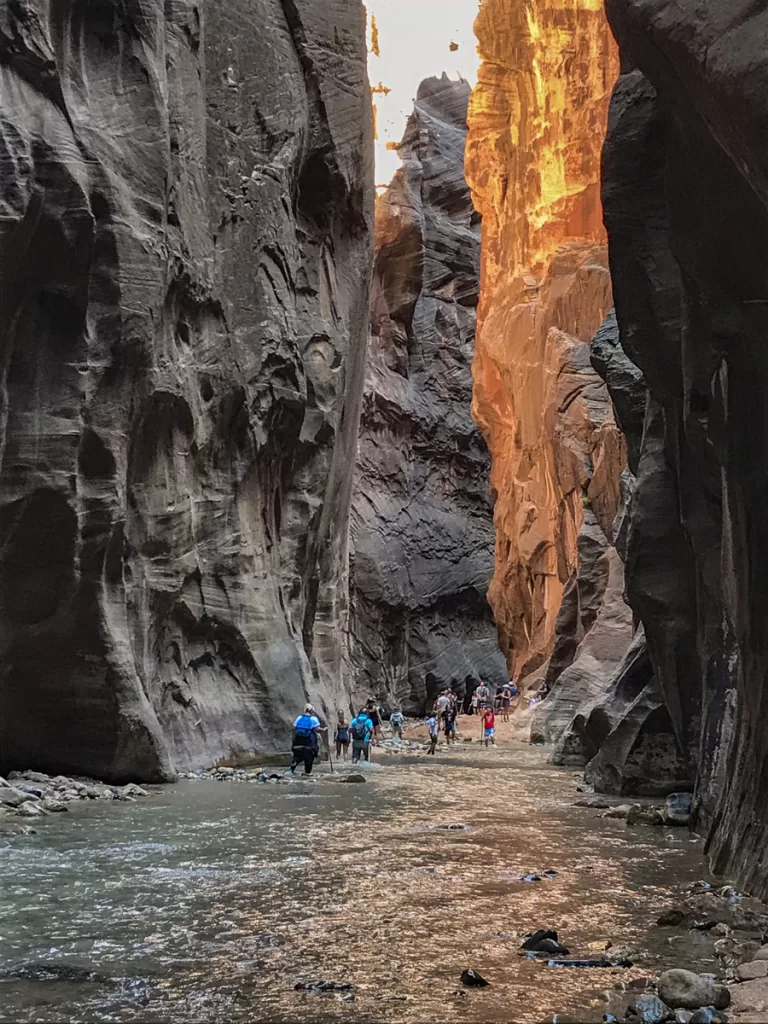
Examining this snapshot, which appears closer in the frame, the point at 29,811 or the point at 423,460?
the point at 29,811

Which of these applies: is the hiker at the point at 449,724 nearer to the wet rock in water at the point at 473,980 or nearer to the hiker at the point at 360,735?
the hiker at the point at 360,735

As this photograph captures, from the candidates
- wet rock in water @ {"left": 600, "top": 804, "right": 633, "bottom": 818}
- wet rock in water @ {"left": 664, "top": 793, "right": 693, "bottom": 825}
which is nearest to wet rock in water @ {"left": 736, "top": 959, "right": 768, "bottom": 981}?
wet rock in water @ {"left": 664, "top": 793, "right": 693, "bottom": 825}

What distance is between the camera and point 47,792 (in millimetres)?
13391

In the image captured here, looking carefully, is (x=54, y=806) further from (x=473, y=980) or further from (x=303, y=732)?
(x=473, y=980)

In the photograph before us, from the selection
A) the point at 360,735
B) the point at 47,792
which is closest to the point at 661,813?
the point at 47,792

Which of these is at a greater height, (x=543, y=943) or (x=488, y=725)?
(x=488, y=725)

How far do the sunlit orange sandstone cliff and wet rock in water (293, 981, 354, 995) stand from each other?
1425 inches

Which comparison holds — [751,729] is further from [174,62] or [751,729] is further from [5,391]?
[174,62]

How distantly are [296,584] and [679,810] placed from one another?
12.0 meters

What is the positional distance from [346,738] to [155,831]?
13.2 metres

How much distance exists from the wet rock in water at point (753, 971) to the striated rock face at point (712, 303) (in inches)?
81.1

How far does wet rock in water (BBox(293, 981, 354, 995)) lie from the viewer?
469cm

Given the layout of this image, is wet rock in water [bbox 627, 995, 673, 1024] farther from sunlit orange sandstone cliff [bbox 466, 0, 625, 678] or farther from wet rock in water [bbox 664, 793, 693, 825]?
sunlit orange sandstone cliff [bbox 466, 0, 625, 678]

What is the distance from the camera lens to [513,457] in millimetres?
60969
